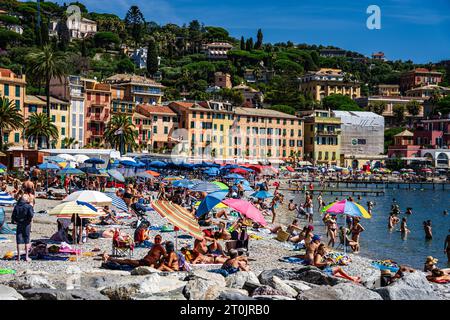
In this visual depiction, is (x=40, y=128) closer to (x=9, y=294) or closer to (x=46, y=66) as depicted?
(x=46, y=66)

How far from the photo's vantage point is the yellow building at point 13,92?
2576 inches

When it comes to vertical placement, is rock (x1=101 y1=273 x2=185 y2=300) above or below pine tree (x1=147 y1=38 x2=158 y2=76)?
below

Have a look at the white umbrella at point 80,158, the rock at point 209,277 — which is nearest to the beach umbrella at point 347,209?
the rock at point 209,277

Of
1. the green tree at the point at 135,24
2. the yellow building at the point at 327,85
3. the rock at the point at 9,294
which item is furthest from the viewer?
the green tree at the point at 135,24

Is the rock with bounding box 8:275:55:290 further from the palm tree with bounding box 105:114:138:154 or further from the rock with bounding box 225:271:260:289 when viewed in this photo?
the palm tree with bounding box 105:114:138:154

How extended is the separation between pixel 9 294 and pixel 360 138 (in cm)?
10258

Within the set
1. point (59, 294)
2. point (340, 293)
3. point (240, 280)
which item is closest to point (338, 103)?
point (240, 280)

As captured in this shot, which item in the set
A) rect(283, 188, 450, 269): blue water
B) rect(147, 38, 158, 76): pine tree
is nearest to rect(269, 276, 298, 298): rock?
rect(283, 188, 450, 269): blue water

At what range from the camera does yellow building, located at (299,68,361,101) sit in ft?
500

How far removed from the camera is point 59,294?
10656mm

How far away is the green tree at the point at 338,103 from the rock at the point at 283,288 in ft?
403

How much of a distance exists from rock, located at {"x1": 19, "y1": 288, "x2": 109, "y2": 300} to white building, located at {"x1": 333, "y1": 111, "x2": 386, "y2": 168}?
9547 cm

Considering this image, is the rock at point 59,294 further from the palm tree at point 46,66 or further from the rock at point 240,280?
the palm tree at point 46,66
